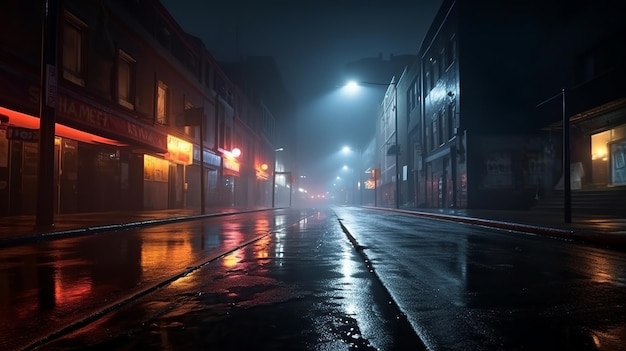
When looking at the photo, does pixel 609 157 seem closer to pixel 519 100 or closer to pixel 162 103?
pixel 519 100

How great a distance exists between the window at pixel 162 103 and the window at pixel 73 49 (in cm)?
855

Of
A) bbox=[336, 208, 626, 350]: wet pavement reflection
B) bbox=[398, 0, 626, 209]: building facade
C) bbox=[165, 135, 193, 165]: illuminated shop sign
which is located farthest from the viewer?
bbox=[165, 135, 193, 165]: illuminated shop sign

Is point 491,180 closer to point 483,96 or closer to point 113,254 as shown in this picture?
point 483,96

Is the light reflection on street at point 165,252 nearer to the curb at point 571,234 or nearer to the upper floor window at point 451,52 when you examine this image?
the curb at point 571,234

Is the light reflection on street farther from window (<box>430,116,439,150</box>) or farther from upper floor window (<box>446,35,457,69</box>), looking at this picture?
window (<box>430,116,439,150</box>)

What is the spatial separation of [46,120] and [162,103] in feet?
60.2

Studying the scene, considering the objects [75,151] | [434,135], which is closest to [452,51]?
[434,135]

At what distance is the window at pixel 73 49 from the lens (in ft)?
65.6

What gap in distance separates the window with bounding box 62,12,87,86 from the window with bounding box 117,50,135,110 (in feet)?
10.1

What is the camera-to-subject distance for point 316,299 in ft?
16.8

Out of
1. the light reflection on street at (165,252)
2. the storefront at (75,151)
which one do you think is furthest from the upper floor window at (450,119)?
the light reflection on street at (165,252)

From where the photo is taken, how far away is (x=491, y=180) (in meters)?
30.4

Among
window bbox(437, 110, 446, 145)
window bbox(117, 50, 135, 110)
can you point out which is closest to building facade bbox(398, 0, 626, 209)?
window bbox(437, 110, 446, 145)

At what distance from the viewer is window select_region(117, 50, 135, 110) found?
2491cm
